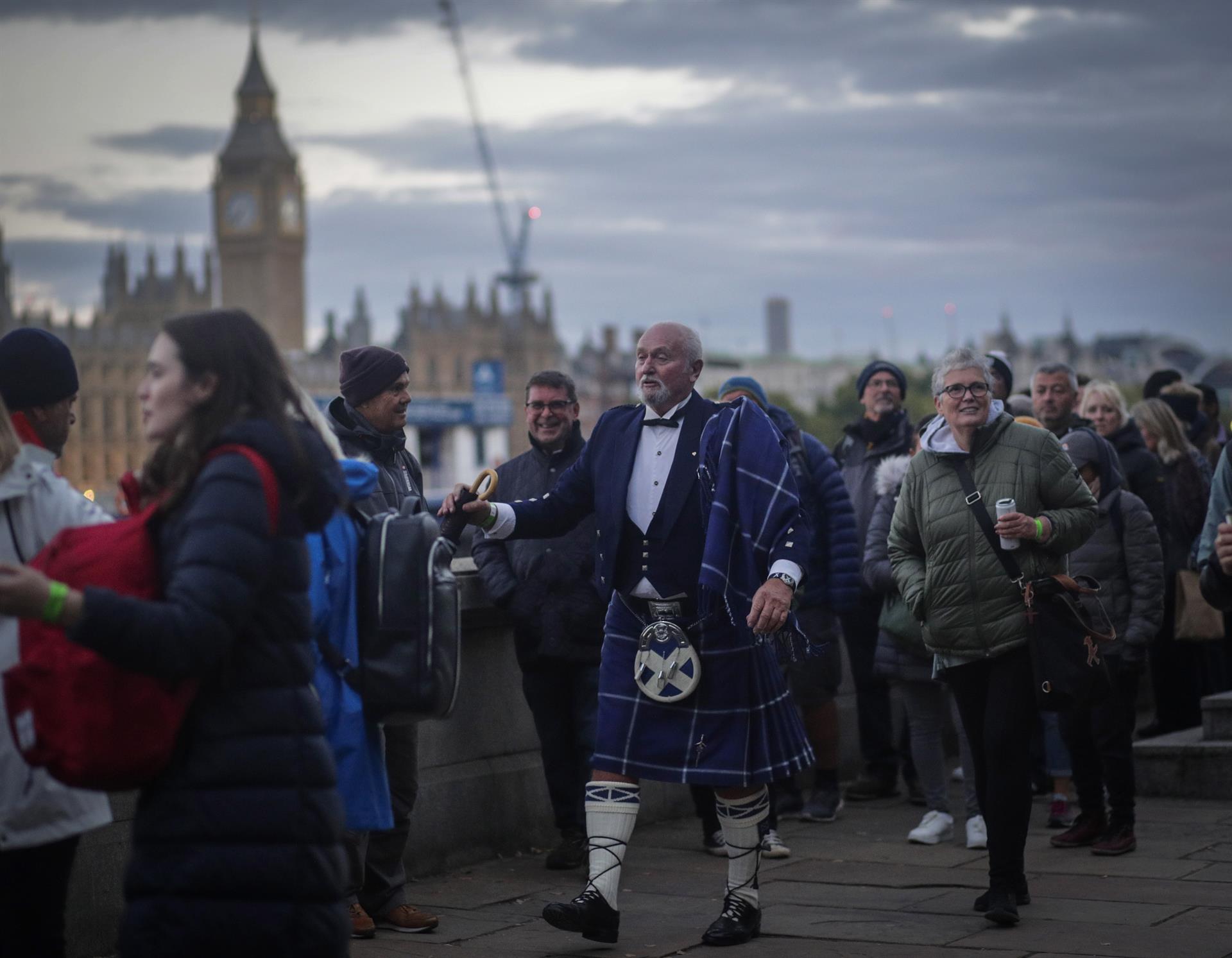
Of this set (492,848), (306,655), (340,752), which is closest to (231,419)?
(306,655)

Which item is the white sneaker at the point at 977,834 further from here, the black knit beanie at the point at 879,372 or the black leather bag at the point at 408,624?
the black leather bag at the point at 408,624

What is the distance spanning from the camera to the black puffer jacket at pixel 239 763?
286cm

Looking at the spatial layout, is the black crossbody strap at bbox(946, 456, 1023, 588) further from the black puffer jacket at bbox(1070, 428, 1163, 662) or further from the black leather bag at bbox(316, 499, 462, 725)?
the black leather bag at bbox(316, 499, 462, 725)

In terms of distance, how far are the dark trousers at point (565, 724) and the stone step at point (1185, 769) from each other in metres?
3.05

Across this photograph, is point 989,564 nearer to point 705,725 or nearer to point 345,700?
point 705,725

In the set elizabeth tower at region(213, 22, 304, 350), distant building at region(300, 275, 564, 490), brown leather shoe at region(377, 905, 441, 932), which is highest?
elizabeth tower at region(213, 22, 304, 350)

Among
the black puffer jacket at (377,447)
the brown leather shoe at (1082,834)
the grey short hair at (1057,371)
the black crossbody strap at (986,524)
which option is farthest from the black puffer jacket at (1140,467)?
the black puffer jacket at (377,447)

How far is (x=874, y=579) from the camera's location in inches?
290

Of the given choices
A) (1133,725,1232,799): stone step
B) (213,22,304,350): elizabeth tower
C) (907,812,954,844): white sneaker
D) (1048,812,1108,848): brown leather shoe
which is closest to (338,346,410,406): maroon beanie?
(907,812,954,844): white sneaker

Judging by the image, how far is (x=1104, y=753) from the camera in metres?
6.93

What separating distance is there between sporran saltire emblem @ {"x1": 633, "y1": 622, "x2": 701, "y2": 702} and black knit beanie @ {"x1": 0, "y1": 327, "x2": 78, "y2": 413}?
76.9 inches

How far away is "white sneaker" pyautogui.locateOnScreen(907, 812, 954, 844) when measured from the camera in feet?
23.2

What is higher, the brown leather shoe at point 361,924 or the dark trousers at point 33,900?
the dark trousers at point 33,900

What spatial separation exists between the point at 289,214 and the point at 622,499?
156m
